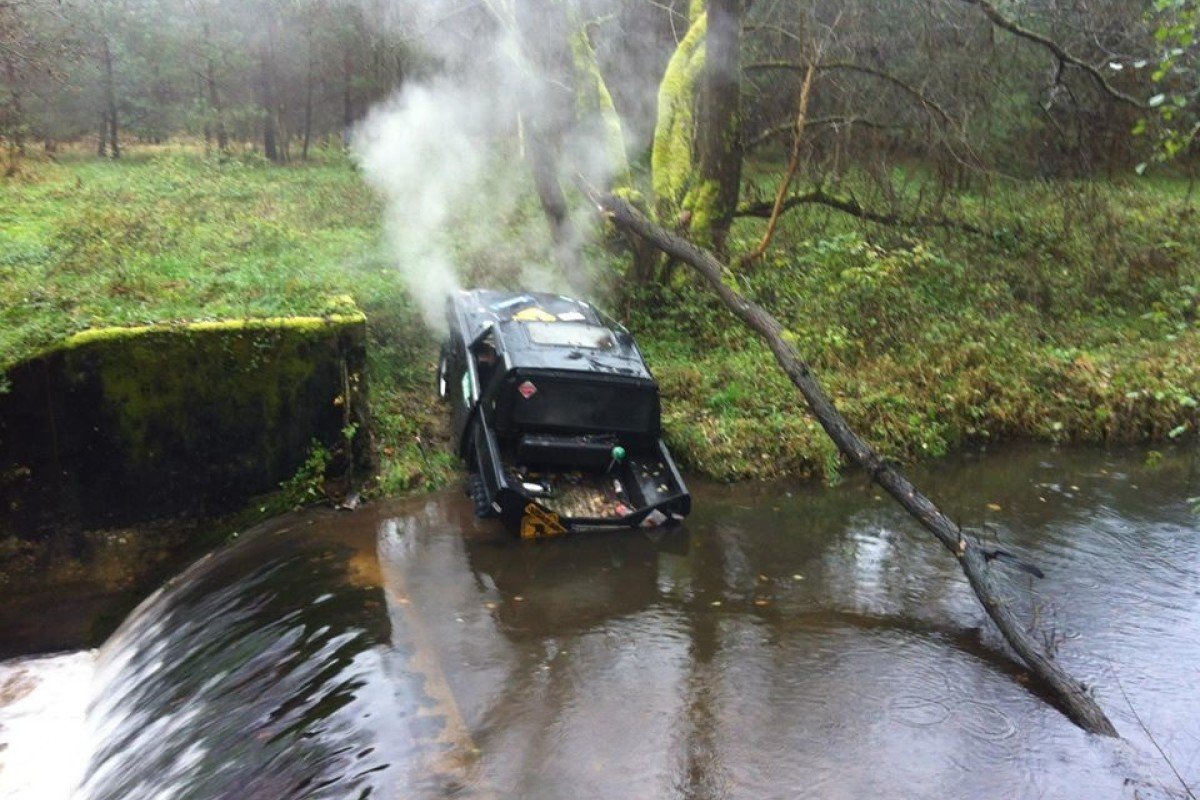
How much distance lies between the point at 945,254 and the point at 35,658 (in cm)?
1450

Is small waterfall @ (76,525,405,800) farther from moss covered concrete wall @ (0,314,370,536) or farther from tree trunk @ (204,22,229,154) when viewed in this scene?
tree trunk @ (204,22,229,154)

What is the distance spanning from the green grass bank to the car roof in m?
1.63

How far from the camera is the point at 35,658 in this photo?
871 cm

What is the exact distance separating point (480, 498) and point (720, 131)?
8.61m

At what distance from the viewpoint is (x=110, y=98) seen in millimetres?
22688

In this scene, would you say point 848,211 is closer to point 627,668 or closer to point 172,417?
point 172,417

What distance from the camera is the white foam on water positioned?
23.2 ft

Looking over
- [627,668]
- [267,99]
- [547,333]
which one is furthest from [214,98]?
[627,668]

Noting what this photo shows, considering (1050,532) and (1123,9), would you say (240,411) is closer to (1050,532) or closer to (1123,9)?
(1050,532)

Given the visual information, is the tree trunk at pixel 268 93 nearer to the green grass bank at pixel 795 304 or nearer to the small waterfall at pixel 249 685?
the green grass bank at pixel 795 304

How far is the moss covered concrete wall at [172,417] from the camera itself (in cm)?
978

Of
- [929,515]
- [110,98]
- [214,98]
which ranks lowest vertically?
[929,515]

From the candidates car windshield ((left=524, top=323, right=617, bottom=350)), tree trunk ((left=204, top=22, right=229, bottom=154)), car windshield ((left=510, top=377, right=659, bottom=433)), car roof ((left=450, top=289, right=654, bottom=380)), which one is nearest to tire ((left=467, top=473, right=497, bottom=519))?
car windshield ((left=510, top=377, right=659, bottom=433))

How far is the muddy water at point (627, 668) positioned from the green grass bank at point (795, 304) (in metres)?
1.83
